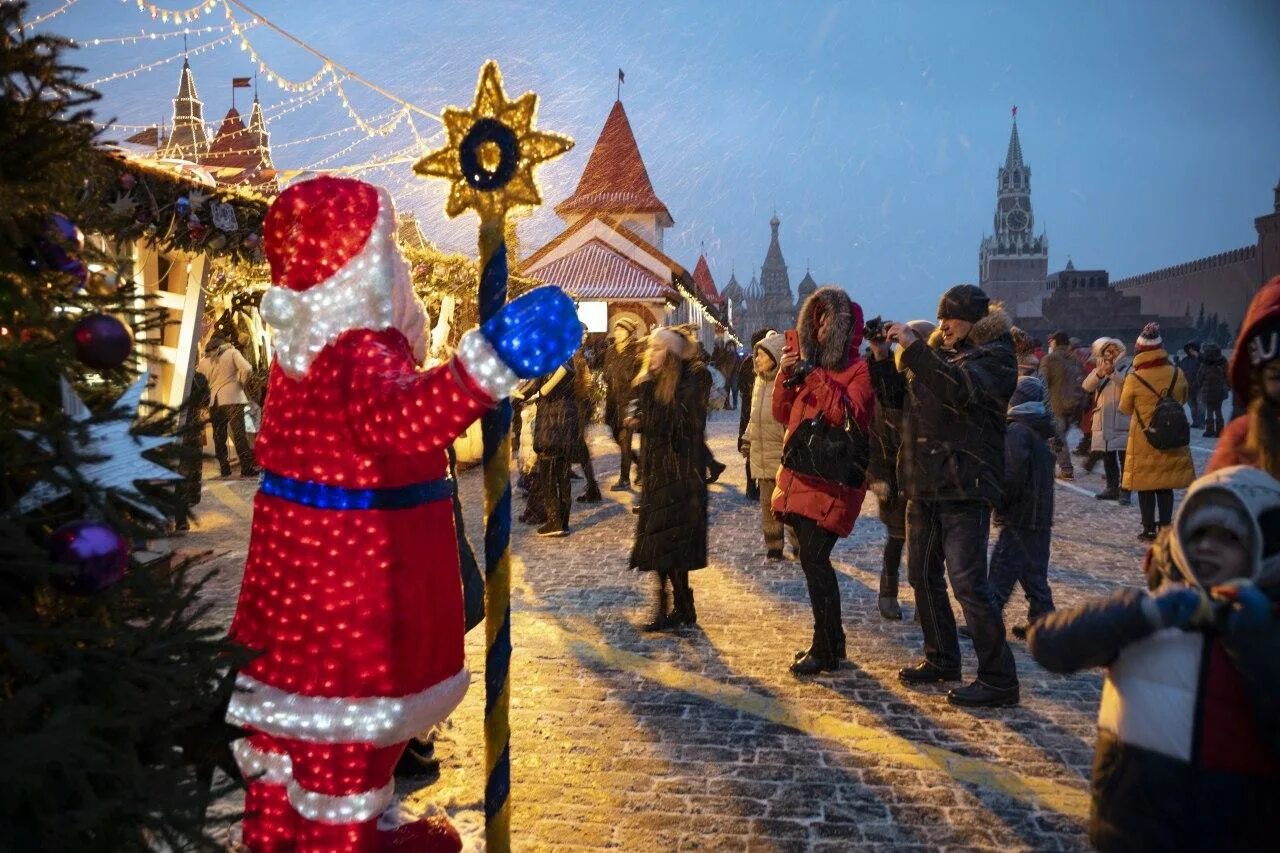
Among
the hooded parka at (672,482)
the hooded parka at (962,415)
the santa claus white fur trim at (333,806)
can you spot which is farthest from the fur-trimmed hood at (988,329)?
the santa claus white fur trim at (333,806)

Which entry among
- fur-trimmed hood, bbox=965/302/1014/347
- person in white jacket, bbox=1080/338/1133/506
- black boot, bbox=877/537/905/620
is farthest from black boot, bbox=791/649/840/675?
person in white jacket, bbox=1080/338/1133/506

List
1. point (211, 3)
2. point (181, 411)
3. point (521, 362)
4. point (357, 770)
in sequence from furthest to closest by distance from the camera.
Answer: point (211, 3) < point (357, 770) < point (521, 362) < point (181, 411)

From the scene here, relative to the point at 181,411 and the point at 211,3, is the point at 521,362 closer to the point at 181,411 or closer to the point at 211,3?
the point at 181,411

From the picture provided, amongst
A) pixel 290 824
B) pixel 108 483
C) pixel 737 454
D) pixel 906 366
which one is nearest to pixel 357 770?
pixel 290 824

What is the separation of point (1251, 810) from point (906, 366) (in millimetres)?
3259

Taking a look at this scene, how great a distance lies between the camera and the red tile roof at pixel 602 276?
2950 centimetres

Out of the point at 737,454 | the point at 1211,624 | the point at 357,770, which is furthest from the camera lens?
the point at 737,454

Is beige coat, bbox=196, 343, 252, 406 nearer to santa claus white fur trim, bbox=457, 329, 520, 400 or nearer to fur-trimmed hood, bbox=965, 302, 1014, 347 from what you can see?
fur-trimmed hood, bbox=965, 302, 1014, 347

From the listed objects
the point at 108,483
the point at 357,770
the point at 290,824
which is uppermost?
the point at 108,483

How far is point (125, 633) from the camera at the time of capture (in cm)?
217

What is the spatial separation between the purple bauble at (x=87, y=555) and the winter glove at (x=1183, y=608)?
7.14 ft

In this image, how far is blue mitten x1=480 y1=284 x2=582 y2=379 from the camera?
270 centimetres

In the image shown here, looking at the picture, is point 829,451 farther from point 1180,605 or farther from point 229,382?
point 229,382

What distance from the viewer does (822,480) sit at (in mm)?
5762
